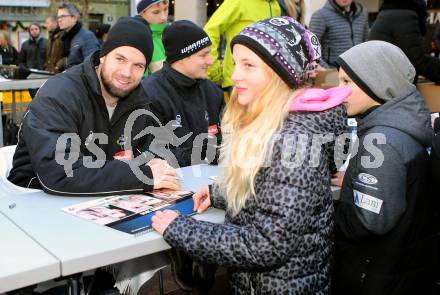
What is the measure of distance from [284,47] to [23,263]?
1.05m

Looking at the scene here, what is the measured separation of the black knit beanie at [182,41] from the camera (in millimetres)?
3395

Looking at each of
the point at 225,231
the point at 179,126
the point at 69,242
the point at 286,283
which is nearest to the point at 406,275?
the point at 286,283

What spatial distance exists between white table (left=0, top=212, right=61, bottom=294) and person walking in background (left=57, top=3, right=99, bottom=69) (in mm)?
4864

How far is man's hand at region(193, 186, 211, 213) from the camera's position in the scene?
2.02 m

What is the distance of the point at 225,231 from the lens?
166 centimetres

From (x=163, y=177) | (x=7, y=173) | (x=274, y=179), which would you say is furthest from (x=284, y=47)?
(x=7, y=173)

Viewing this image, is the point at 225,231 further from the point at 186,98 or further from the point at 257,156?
the point at 186,98

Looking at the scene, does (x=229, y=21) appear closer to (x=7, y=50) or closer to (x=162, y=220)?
(x=162, y=220)

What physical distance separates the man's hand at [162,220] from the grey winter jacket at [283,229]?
1.3 inches

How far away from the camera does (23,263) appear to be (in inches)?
58.5

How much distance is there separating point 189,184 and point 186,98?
1.09 meters

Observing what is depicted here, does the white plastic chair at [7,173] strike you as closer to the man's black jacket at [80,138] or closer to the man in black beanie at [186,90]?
the man's black jacket at [80,138]

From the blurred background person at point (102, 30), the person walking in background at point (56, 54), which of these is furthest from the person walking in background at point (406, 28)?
the blurred background person at point (102, 30)

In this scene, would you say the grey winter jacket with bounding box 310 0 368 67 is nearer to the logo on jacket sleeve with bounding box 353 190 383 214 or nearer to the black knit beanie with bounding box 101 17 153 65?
the black knit beanie with bounding box 101 17 153 65
